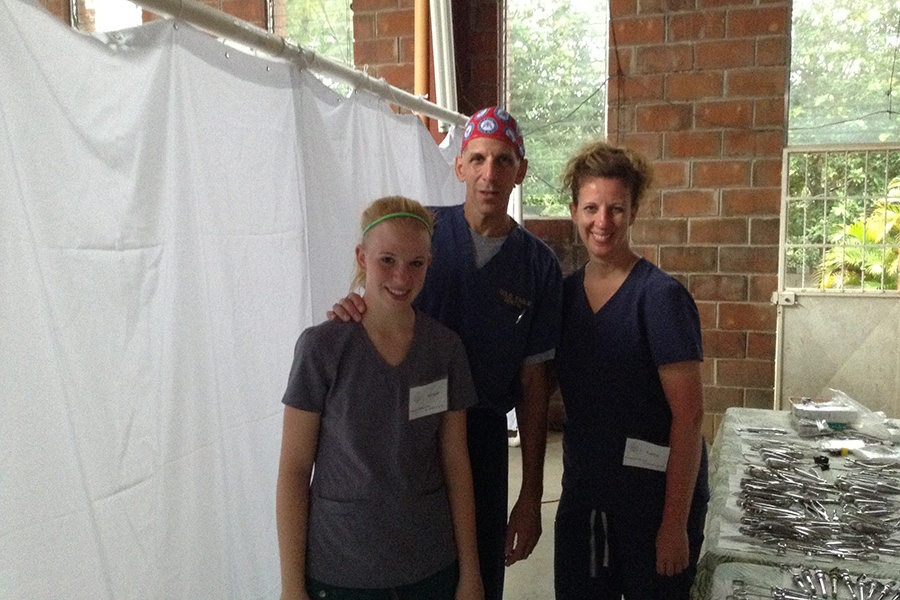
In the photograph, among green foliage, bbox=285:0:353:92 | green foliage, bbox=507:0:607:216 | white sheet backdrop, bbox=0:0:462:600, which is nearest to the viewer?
white sheet backdrop, bbox=0:0:462:600

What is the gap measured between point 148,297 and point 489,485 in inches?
30.2

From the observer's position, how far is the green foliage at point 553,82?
3654 millimetres

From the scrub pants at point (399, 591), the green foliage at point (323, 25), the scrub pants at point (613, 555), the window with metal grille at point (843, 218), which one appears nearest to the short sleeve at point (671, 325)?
the scrub pants at point (613, 555)

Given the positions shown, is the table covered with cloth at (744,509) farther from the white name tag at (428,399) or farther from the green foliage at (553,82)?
the green foliage at (553,82)

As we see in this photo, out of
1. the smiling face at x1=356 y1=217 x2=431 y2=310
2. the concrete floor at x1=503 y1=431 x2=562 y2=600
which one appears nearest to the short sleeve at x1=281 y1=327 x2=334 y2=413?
the smiling face at x1=356 y1=217 x2=431 y2=310

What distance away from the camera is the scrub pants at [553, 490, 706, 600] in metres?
1.35

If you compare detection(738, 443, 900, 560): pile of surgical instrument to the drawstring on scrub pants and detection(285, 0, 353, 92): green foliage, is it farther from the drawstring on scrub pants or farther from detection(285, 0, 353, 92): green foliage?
detection(285, 0, 353, 92): green foliage

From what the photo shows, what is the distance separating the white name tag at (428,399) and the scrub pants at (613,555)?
1.35ft

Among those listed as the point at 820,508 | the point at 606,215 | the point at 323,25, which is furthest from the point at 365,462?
the point at 323,25

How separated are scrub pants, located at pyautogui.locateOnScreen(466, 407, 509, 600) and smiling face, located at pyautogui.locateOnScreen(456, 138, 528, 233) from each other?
40 cm

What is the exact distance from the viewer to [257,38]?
1.35 metres

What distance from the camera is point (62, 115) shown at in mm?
941

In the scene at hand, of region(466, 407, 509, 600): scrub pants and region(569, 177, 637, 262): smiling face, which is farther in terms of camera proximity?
region(466, 407, 509, 600): scrub pants

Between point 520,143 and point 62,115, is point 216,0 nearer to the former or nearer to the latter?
point 520,143
